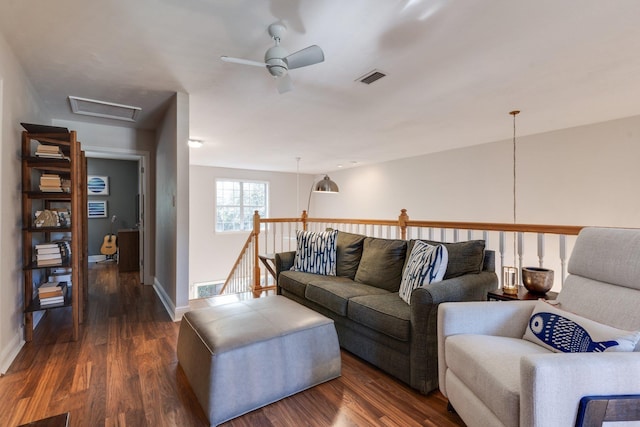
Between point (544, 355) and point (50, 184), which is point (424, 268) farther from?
point (50, 184)

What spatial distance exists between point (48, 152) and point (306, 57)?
2.43m

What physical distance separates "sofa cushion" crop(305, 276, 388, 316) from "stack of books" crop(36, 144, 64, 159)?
254 centimetres

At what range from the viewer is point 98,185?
6.64 meters

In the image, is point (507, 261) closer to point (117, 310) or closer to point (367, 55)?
point (367, 55)

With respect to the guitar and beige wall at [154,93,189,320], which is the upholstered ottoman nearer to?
beige wall at [154,93,189,320]

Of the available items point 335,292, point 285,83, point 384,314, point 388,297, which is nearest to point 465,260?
point 388,297

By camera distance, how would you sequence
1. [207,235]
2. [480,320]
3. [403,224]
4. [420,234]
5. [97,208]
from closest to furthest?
[480,320] < [403,224] < [420,234] < [97,208] < [207,235]

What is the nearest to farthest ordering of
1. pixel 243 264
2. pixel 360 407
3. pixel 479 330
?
1. pixel 479 330
2. pixel 360 407
3. pixel 243 264

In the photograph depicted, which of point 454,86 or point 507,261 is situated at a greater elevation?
point 454,86

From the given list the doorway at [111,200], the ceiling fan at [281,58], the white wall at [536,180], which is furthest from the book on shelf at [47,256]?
the white wall at [536,180]

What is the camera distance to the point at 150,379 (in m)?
1.98

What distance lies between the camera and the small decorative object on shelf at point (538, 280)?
6.47ft

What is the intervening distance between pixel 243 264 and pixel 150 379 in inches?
123

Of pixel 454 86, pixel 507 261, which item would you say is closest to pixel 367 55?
pixel 454 86
